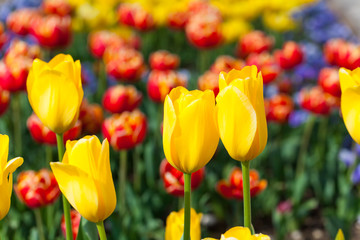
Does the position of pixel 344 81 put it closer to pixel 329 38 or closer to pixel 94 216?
pixel 94 216

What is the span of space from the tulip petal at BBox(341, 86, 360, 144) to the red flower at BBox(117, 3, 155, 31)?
99.4 inches

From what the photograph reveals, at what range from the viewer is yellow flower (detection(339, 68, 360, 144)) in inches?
32.4

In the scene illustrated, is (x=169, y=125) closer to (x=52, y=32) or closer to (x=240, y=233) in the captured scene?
(x=240, y=233)

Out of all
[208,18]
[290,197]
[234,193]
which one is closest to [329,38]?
[208,18]

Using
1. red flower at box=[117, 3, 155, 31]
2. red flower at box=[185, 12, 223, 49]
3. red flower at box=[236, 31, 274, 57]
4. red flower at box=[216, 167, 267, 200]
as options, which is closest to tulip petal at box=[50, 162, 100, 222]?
red flower at box=[216, 167, 267, 200]

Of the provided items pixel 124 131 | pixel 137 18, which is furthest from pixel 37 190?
pixel 137 18

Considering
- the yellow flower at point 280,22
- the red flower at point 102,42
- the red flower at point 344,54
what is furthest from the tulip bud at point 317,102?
the yellow flower at point 280,22

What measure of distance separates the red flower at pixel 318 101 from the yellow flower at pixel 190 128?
60.5 inches

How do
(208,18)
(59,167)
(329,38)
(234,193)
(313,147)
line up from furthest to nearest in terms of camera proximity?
(329,38) < (208,18) < (313,147) < (234,193) < (59,167)

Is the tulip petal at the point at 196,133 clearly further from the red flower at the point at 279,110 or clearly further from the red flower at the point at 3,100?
the red flower at the point at 279,110

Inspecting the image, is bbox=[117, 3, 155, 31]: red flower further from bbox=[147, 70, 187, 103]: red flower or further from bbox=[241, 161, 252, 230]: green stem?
bbox=[241, 161, 252, 230]: green stem

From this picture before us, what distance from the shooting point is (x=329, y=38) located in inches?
176

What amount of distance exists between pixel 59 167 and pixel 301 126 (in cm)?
222

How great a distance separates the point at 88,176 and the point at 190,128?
0.16 m
